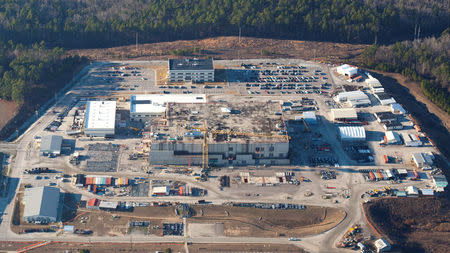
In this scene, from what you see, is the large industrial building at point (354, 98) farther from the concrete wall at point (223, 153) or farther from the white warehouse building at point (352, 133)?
the concrete wall at point (223, 153)

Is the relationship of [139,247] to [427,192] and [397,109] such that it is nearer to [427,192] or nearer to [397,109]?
[427,192]

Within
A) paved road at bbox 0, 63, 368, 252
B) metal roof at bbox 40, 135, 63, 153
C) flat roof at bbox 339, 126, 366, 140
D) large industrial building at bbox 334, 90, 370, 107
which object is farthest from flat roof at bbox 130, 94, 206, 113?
large industrial building at bbox 334, 90, 370, 107

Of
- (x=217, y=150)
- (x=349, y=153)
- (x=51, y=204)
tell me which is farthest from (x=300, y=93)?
(x=51, y=204)

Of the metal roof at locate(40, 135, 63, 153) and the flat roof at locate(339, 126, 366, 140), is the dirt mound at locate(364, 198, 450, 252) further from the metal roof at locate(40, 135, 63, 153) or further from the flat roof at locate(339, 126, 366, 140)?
the metal roof at locate(40, 135, 63, 153)

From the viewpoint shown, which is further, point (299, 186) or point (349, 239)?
point (299, 186)

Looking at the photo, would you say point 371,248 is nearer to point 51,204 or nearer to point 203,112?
point 203,112
